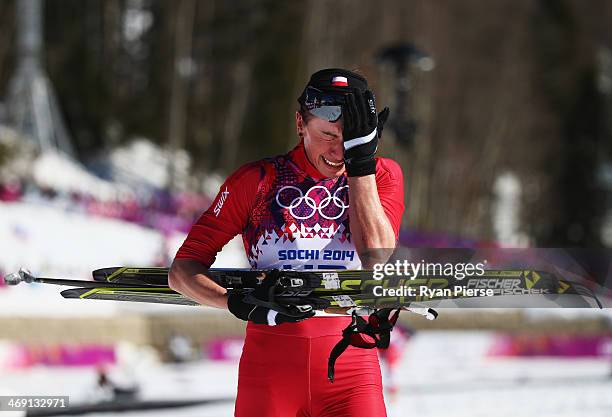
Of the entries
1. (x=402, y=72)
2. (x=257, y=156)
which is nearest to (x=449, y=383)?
(x=402, y=72)

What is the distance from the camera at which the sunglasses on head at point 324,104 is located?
3.70m

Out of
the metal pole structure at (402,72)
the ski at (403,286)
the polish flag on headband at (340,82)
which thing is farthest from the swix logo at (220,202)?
the metal pole structure at (402,72)

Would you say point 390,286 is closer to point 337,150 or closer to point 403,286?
point 403,286

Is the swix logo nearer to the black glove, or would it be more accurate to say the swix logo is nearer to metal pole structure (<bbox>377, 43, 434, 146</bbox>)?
the black glove

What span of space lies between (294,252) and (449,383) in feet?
35.7

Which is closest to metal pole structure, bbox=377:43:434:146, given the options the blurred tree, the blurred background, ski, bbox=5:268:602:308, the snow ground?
the blurred background

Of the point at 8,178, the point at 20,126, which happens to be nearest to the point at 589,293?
the point at 8,178

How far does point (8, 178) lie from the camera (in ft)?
78.6

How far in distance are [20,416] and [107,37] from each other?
30262mm

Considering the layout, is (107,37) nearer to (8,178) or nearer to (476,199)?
(8,178)

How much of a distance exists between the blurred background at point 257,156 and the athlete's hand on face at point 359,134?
498 mm

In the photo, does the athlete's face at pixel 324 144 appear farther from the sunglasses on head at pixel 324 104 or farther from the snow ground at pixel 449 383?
the snow ground at pixel 449 383

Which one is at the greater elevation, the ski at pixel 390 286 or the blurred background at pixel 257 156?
the blurred background at pixel 257 156

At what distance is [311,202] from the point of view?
3.88 metres
